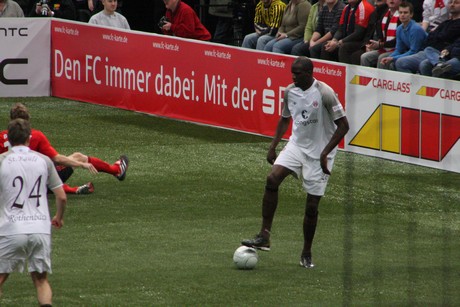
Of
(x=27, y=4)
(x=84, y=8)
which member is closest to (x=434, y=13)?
→ (x=84, y=8)

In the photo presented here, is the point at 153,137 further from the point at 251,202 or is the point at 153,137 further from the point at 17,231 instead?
the point at 17,231

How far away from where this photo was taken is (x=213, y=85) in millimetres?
19719

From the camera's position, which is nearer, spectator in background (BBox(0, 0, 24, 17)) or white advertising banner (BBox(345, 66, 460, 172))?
white advertising banner (BBox(345, 66, 460, 172))

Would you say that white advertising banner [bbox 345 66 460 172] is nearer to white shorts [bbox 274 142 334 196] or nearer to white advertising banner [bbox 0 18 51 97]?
white shorts [bbox 274 142 334 196]

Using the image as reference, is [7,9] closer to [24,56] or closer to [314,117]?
[24,56]

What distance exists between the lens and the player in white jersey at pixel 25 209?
8.84 meters

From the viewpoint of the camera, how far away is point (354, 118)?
57.1 feet

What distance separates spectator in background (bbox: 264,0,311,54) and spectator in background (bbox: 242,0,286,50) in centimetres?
30

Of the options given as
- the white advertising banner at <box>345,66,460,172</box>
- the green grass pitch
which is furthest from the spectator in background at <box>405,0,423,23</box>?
the green grass pitch

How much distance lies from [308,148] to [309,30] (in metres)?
8.69

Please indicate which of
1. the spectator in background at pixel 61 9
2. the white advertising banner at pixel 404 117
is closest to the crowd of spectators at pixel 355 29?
the white advertising banner at pixel 404 117

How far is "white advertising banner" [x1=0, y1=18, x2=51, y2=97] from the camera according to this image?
22.3m

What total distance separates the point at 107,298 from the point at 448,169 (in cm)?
755

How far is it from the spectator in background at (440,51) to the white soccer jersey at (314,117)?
5537 mm
